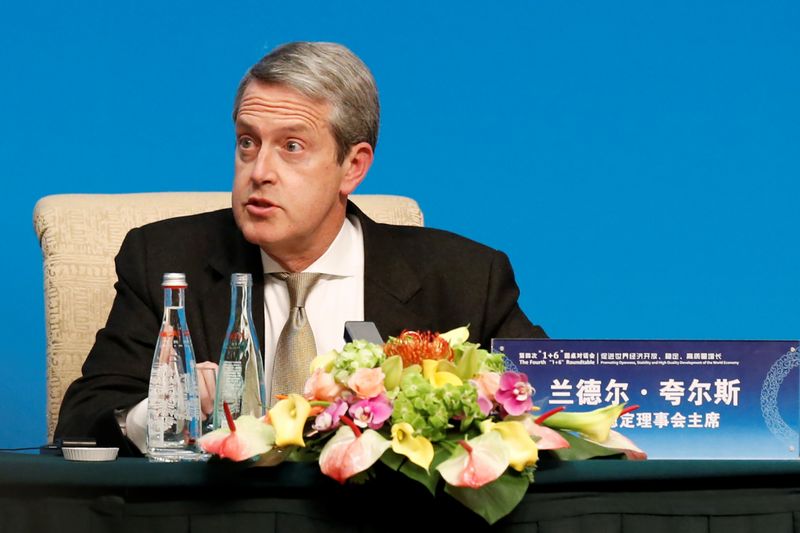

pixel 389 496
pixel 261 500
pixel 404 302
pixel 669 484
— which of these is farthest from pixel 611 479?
pixel 404 302

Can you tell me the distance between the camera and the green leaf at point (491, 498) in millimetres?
A: 1057

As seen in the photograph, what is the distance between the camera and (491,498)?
1062 mm

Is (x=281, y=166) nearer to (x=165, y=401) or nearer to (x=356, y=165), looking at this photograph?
(x=356, y=165)

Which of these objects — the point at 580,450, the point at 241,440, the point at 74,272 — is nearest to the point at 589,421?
the point at 580,450

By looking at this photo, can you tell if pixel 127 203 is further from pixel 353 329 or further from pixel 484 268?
pixel 353 329

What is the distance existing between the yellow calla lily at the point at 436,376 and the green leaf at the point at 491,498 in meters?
0.11

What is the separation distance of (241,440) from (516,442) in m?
0.24

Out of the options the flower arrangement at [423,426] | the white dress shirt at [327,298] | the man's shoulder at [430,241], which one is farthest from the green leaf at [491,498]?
the man's shoulder at [430,241]

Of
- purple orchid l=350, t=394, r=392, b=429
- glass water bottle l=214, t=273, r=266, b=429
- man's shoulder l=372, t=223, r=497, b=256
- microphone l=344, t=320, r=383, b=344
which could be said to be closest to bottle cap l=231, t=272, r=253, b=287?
glass water bottle l=214, t=273, r=266, b=429

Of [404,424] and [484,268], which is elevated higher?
[484,268]

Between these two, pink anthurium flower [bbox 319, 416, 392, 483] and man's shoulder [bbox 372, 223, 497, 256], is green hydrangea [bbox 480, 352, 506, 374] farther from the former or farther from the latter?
man's shoulder [bbox 372, 223, 497, 256]

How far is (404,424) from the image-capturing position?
1.07 meters

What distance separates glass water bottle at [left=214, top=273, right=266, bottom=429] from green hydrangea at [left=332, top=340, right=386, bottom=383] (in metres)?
0.26

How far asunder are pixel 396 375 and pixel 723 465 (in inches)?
12.9
